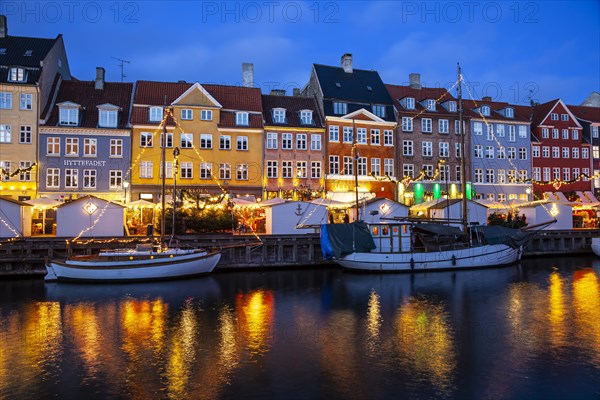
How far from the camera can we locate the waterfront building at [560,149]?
190 ft

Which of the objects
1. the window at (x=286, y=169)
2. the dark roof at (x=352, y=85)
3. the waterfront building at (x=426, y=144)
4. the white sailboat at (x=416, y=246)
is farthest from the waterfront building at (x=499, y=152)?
the white sailboat at (x=416, y=246)

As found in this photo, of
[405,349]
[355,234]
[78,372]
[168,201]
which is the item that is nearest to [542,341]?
[405,349]

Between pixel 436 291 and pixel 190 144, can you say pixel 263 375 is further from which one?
pixel 190 144

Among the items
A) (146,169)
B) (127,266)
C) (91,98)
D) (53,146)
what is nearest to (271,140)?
(146,169)

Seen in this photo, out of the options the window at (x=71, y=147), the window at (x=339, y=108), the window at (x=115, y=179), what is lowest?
the window at (x=115, y=179)

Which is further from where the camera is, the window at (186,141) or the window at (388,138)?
the window at (388,138)

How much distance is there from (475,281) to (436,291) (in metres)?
4.15

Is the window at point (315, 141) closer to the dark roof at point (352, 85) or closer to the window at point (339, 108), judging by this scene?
the window at point (339, 108)

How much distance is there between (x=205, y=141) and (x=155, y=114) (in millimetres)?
4762

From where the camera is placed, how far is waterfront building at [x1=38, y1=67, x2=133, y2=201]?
42562mm

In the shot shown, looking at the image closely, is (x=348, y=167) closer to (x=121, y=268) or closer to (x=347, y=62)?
(x=347, y=62)

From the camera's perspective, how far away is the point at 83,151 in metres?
43.3

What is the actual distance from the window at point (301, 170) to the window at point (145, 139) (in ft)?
43.3

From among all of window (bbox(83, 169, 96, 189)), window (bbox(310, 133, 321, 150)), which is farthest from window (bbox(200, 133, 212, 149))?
window (bbox(310, 133, 321, 150))
